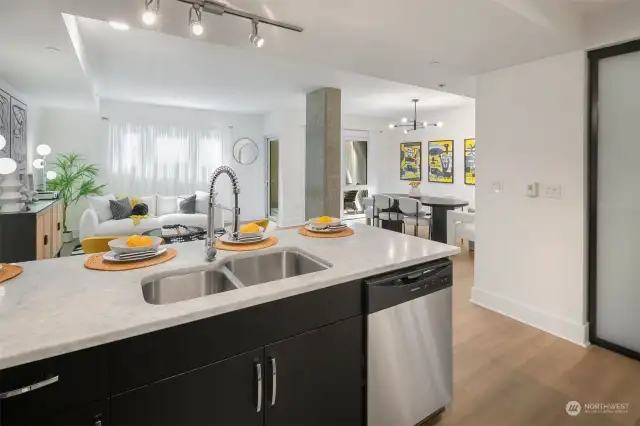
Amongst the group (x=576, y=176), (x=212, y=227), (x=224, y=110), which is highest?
(x=224, y=110)

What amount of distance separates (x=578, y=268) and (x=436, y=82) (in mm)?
2138

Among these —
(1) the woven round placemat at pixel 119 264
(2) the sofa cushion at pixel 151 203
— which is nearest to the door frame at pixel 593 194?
(1) the woven round placemat at pixel 119 264

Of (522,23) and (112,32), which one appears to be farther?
(112,32)

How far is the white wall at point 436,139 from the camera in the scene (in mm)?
7031

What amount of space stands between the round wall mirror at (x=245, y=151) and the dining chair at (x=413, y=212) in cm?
385

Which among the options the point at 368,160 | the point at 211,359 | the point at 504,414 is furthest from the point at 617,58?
the point at 368,160

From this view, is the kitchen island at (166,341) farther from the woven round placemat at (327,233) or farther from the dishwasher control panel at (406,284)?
the woven round placemat at (327,233)

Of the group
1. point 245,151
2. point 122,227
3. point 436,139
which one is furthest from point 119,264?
point 436,139

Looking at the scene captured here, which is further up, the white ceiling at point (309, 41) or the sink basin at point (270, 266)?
the white ceiling at point (309, 41)

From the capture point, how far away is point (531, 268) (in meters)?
2.88

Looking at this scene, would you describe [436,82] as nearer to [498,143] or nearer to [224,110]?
[498,143]

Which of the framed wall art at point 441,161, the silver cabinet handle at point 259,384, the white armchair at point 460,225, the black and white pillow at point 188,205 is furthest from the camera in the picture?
the framed wall art at point 441,161

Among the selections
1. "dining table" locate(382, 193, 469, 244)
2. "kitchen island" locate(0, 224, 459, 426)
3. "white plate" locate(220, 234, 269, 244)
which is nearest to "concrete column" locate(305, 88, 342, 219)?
"dining table" locate(382, 193, 469, 244)

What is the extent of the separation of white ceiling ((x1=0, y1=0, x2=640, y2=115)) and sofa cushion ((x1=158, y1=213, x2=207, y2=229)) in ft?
6.84
